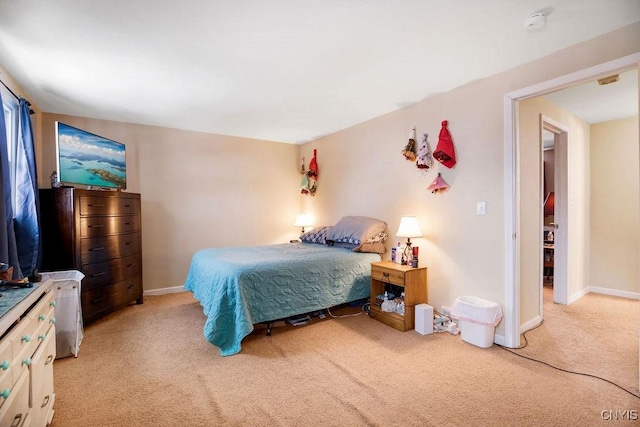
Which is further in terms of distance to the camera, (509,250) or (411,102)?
(411,102)

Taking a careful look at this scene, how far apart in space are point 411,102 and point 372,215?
4.72 ft

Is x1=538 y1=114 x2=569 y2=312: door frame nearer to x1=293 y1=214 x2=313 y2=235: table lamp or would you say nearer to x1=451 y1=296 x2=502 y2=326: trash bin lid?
x1=451 y1=296 x2=502 y2=326: trash bin lid

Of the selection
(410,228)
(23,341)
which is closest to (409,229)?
(410,228)

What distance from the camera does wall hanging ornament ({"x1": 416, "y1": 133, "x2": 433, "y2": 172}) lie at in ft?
10.3

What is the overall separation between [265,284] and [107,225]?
1984 mm

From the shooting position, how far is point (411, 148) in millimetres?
3291

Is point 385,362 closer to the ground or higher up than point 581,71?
closer to the ground

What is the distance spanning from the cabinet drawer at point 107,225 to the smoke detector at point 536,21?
4033mm

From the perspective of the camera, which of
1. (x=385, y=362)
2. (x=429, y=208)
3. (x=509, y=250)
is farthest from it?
(x=429, y=208)

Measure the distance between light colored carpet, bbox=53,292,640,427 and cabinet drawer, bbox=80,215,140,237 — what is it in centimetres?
98

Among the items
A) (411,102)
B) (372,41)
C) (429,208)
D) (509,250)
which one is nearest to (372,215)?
(429,208)

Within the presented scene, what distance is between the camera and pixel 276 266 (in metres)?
2.78

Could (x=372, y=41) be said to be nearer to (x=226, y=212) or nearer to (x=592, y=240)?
(x=226, y=212)

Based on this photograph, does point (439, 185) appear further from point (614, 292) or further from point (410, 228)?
point (614, 292)
